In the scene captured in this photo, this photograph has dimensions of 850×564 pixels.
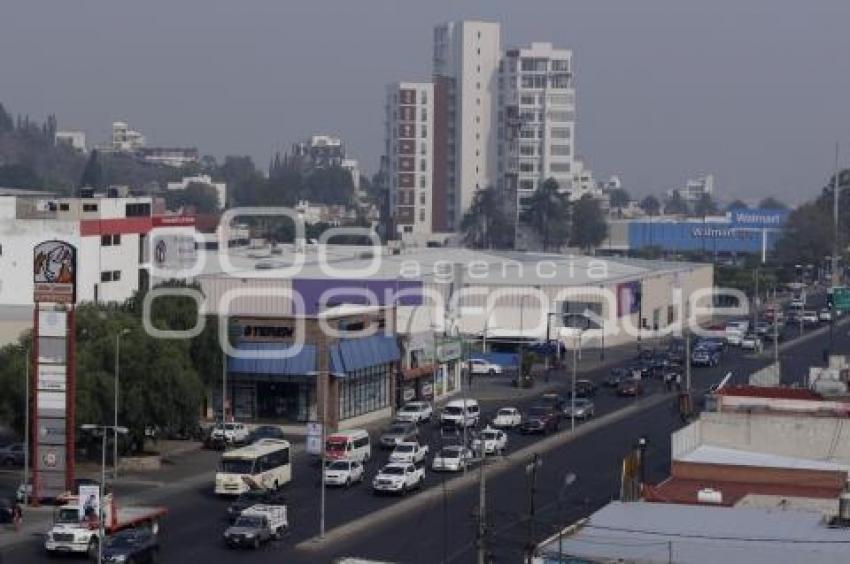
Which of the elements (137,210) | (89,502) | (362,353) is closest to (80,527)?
(89,502)

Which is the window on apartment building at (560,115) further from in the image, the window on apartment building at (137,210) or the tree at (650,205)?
the window on apartment building at (137,210)

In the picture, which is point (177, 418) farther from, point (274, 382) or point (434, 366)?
point (434, 366)

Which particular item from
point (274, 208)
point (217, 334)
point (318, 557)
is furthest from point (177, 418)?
point (274, 208)

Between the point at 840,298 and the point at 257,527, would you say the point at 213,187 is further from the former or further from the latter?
the point at 257,527

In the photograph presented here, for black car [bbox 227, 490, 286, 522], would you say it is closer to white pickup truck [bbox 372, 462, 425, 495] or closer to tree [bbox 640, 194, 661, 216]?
white pickup truck [bbox 372, 462, 425, 495]

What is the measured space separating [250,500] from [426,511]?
2.73 metres

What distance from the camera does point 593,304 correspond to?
6216 cm

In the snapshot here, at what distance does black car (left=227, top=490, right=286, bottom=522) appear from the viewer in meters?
28.0

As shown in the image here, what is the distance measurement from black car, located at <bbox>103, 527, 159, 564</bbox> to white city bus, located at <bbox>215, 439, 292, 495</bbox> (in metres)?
5.09

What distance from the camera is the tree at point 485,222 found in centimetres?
11844

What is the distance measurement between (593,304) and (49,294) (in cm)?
3419

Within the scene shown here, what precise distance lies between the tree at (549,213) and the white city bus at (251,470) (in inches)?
3373

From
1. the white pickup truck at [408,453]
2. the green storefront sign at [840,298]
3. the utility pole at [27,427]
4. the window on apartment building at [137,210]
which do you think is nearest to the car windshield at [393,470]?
the white pickup truck at [408,453]

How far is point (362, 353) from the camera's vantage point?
40594 millimetres
